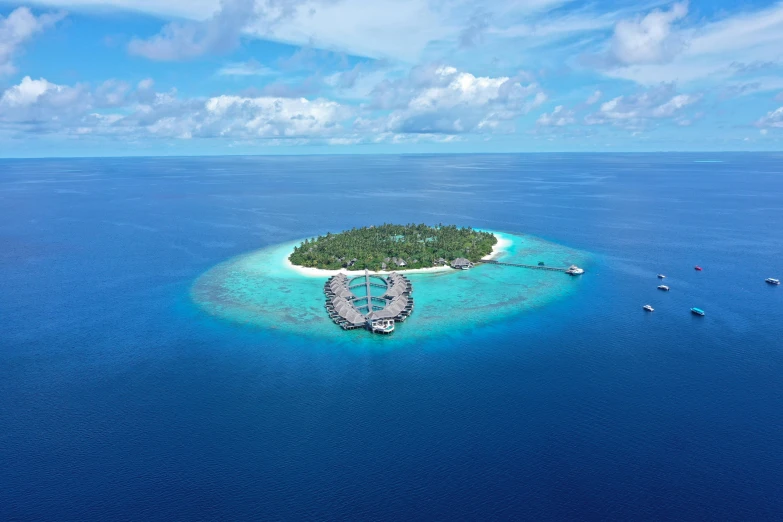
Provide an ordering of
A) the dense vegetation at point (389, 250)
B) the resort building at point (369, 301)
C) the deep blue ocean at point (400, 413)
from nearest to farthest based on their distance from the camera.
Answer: the deep blue ocean at point (400, 413)
the resort building at point (369, 301)
the dense vegetation at point (389, 250)

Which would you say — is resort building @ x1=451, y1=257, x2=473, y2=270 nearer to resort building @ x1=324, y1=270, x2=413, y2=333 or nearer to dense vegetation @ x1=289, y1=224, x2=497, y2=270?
dense vegetation @ x1=289, y1=224, x2=497, y2=270

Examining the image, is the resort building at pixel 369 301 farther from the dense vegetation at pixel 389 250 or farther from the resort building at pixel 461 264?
the resort building at pixel 461 264

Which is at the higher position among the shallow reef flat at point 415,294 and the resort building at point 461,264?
the resort building at point 461,264

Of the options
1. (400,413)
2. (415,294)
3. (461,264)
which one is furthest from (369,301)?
(400,413)

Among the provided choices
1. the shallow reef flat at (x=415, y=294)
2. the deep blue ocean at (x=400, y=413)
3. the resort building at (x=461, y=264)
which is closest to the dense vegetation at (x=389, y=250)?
the resort building at (x=461, y=264)

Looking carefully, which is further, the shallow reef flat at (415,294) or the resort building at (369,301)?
the shallow reef flat at (415,294)

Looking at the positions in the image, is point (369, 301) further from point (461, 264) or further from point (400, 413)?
point (400, 413)

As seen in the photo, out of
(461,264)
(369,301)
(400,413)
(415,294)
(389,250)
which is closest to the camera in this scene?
(400,413)
